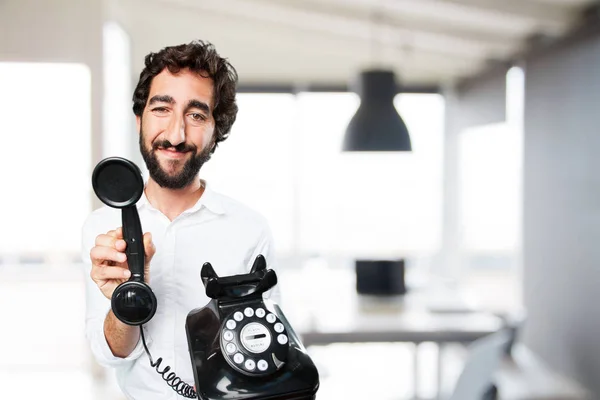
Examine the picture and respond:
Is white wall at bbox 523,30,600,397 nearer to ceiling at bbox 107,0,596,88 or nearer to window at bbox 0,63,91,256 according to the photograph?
ceiling at bbox 107,0,596,88

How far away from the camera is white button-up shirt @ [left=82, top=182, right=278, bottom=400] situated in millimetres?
902

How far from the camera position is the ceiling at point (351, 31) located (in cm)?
343

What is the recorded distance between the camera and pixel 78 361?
3639 millimetres

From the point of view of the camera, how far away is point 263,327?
762mm

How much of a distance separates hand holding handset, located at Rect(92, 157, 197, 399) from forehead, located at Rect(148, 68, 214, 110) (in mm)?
136

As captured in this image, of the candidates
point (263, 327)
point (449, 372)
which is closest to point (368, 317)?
point (449, 372)

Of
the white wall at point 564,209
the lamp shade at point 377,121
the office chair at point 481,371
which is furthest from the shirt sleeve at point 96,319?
the white wall at point 564,209

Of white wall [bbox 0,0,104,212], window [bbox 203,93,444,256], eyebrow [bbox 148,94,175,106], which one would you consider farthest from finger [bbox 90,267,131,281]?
window [bbox 203,93,444,256]

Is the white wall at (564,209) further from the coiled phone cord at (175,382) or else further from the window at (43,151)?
the coiled phone cord at (175,382)

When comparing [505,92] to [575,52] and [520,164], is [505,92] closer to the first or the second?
[520,164]

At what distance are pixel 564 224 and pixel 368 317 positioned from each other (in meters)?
1.64

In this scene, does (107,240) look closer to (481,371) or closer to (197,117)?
(197,117)

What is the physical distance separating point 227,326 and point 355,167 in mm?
5952

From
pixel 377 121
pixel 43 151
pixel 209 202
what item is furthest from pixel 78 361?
pixel 209 202
